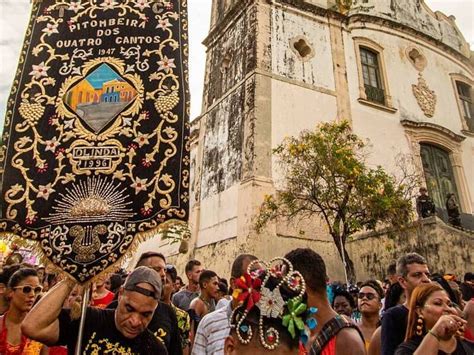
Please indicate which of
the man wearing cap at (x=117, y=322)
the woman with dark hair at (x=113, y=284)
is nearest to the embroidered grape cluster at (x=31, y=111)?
the man wearing cap at (x=117, y=322)

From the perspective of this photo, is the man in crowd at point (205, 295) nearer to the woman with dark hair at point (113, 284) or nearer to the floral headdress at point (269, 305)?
the woman with dark hair at point (113, 284)

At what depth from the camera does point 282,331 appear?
171 cm

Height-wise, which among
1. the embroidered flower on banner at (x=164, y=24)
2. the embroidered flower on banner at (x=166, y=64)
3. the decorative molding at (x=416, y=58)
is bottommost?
the embroidered flower on banner at (x=166, y=64)

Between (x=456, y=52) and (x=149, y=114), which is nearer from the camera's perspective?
(x=149, y=114)

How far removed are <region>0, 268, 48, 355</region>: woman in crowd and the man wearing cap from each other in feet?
2.73

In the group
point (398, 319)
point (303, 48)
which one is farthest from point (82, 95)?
point (303, 48)

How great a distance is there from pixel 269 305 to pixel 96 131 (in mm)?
2030

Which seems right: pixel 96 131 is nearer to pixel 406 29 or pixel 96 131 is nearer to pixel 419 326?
pixel 419 326

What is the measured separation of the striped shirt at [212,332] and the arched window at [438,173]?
49.7 feet

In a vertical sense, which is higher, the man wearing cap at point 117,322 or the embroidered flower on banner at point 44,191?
the embroidered flower on banner at point 44,191

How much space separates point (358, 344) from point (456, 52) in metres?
22.0

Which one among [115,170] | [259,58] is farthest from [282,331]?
[259,58]

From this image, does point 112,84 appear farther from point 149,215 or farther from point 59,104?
point 149,215

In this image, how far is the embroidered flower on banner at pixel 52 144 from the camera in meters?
3.08
